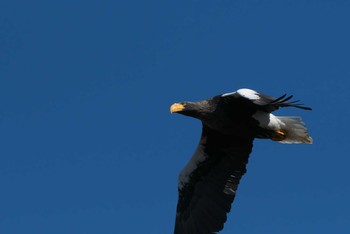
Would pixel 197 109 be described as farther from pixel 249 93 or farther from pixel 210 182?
pixel 210 182

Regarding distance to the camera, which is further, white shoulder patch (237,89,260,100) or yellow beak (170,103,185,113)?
yellow beak (170,103,185,113)

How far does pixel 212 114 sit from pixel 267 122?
2.76 feet

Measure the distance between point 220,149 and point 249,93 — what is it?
1706mm

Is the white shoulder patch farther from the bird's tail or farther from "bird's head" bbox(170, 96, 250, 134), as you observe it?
the bird's tail

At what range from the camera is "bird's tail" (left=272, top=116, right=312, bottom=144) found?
12.9 m

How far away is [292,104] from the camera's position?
11188mm

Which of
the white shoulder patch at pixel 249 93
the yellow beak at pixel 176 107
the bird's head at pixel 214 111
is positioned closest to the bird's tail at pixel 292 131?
the bird's head at pixel 214 111

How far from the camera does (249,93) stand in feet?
39.1

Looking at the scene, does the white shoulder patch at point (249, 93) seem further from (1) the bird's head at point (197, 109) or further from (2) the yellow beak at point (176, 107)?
(2) the yellow beak at point (176, 107)

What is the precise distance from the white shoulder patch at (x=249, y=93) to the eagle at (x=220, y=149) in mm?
20

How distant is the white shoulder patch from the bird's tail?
115 centimetres

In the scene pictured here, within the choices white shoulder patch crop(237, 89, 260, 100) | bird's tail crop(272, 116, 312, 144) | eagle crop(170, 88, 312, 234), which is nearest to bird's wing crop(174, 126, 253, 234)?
eagle crop(170, 88, 312, 234)

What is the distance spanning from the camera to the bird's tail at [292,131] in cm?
1291

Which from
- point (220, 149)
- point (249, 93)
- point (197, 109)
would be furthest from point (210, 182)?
point (249, 93)
